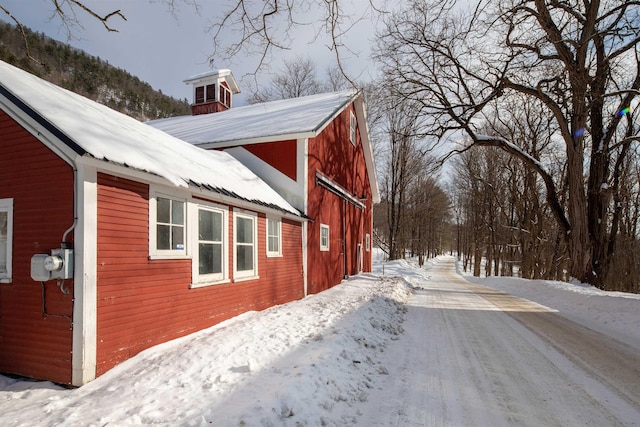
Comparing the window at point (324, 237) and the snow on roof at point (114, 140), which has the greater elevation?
the snow on roof at point (114, 140)

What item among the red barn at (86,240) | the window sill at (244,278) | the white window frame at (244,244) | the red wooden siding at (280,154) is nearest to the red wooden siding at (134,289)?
the red barn at (86,240)

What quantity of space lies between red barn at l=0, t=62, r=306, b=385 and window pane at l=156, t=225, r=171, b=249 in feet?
0.05

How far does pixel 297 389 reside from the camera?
143 inches

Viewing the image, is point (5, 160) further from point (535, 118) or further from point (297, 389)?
point (535, 118)

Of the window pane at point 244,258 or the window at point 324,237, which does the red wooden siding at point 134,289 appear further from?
the window at point 324,237

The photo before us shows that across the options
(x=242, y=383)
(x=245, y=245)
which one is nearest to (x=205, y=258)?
(x=245, y=245)

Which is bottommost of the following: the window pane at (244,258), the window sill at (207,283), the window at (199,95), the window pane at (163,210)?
the window sill at (207,283)

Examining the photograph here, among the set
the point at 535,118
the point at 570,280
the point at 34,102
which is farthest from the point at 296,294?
the point at 535,118

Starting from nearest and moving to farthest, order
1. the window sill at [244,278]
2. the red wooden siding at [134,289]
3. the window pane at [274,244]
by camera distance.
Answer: the red wooden siding at [134,289], the window sill at [244,278], the window pane at [274,244]

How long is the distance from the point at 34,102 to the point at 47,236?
5.67 feet

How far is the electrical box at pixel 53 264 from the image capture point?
3.99 metres

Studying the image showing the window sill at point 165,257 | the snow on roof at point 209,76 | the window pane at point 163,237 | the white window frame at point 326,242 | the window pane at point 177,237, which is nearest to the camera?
the window sill at point 165,257

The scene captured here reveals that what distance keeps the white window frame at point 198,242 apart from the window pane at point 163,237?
0.41 metres

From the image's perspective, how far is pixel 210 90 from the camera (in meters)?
18.0
